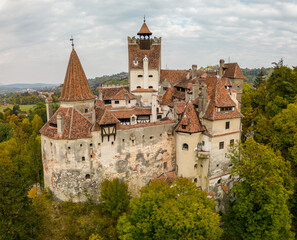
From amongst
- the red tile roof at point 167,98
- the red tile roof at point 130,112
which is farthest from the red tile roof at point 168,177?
the red tile roof at point 167,98

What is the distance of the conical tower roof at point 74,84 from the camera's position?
134 ft

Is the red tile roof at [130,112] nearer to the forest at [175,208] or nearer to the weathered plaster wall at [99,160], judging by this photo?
the weathered plaster wall at [99,160]

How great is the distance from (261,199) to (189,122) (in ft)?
55.0

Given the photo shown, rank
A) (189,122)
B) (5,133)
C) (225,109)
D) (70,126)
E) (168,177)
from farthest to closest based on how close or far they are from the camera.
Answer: (5,133) → (168,177) → (225,109) → (189,122) → (70,126)

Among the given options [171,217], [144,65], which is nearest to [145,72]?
[144,65]

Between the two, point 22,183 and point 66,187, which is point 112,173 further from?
point 22,183

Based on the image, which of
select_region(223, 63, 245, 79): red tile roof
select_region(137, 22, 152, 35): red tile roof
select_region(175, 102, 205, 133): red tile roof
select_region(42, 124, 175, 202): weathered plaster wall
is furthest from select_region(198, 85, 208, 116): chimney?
select_region(223, 63, 245, 79): red tile roof

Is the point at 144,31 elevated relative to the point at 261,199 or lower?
elevated

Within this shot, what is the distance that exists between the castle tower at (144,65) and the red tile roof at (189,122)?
49.4ft

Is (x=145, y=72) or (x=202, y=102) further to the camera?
(x=145, y=72)

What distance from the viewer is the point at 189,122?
140ft

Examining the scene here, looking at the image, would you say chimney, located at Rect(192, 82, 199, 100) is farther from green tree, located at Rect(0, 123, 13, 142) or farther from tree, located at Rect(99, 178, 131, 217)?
green tree, located at Rect(0, 123, 13, 142)

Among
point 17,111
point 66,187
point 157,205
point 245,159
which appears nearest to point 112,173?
point 66,187

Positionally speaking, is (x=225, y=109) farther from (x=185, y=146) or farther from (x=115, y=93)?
(x=115, y=93)
